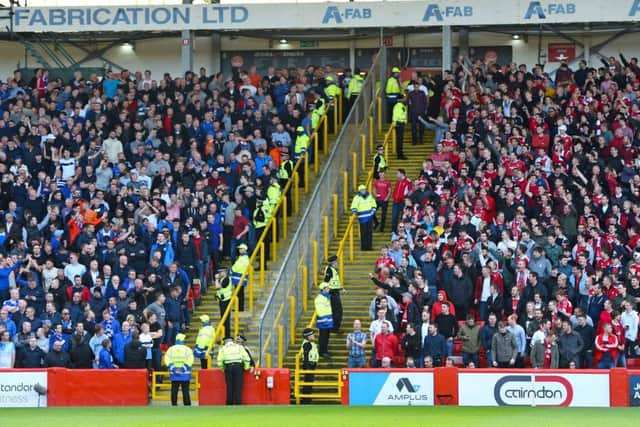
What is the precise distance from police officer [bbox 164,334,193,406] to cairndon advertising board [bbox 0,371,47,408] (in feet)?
8.10

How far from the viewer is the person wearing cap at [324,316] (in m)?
29.3

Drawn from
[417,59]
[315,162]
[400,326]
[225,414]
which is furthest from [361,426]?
[417,59]

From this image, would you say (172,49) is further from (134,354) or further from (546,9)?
(134,354)

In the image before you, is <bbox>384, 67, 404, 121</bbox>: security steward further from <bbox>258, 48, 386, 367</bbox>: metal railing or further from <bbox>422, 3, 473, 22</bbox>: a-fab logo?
<bbox>422, 3, 473, 22</bbox>: a-fab logo

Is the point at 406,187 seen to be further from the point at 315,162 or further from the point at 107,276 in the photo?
the point at 107,276

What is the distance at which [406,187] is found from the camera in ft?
108

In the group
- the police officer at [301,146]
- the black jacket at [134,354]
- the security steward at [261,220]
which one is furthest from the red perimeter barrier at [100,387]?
the police officer at [301,146]

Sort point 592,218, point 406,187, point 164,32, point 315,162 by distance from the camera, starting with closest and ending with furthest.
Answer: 1. point 592,218
2. point 406,187
3. point 315,162
4. point 164,32

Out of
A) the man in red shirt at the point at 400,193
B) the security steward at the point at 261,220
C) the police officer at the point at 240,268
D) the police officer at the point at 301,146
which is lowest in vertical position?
the police officer at the point at 240,268

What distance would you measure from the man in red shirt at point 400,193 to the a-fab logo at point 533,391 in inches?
268

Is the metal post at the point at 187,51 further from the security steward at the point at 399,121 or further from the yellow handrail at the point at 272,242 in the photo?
the security steward at the point at 399,121

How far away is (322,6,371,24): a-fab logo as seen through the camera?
3834cm

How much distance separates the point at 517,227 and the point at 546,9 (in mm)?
9409

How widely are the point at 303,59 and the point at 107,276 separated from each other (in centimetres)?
1369
